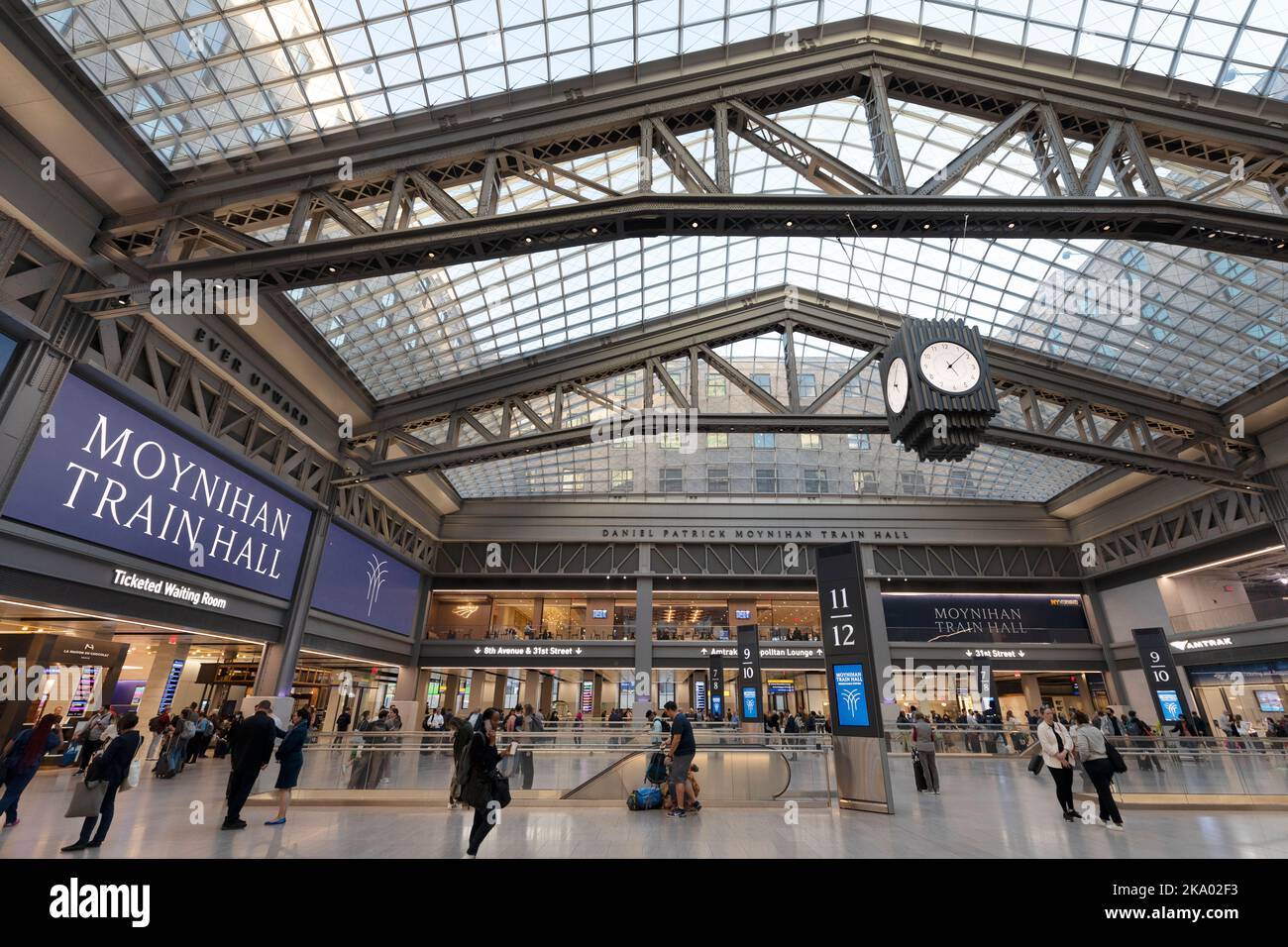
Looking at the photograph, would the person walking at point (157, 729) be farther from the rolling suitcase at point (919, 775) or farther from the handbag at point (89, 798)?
the rolling suitcase at point (919, 775)

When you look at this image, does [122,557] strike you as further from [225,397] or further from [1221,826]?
[1221,826]

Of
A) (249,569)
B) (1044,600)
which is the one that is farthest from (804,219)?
(1044,600)

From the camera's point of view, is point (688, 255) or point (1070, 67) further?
point (688, 255)

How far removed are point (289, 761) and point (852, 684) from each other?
9.94m

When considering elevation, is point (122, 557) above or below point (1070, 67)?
below

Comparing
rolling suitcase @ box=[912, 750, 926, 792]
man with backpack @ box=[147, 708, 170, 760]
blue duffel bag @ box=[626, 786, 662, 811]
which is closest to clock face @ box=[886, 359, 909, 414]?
rolling suitcase @ box=[912, 750, 926, 792]

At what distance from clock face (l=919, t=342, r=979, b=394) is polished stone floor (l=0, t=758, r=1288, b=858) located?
23.2 ft

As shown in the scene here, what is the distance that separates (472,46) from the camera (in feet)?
43.6

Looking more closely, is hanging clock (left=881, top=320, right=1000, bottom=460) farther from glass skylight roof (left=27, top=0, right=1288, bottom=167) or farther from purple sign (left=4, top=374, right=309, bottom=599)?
purple sign (left=4, top=374, right=309, bottom=599)

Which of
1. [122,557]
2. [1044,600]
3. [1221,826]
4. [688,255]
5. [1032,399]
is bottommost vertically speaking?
[1221,826]

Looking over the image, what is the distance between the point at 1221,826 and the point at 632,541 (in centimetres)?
2908

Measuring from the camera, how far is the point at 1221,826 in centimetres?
984

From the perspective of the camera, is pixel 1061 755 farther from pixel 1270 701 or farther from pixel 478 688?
pixel 478 688

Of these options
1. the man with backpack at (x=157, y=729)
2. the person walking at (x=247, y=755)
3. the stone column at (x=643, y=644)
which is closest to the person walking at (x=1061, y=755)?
the person walking at (x=247, y=755)
